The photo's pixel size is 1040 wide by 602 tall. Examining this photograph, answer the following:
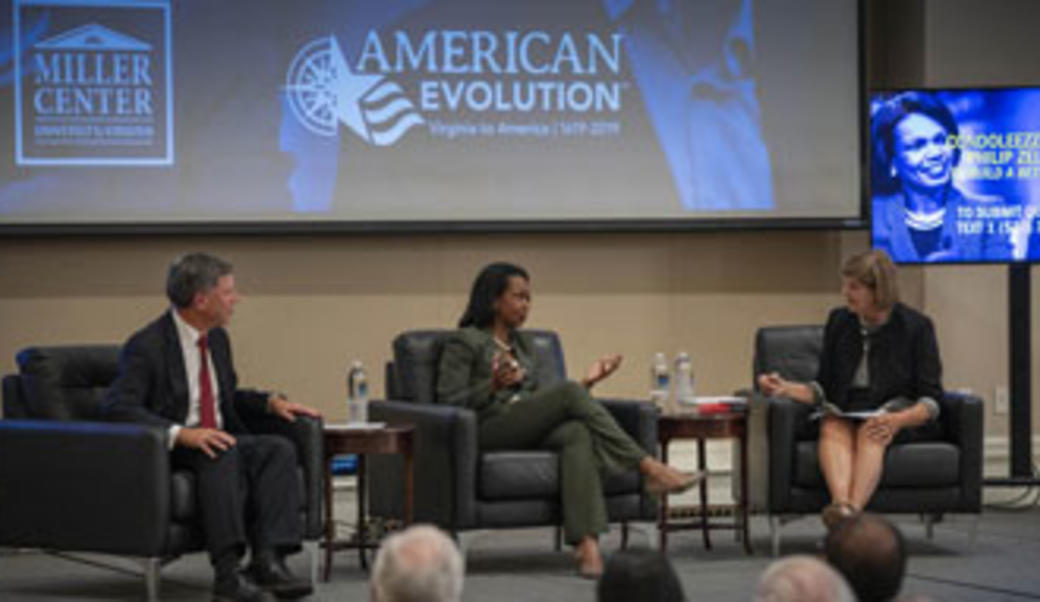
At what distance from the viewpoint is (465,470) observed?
5660 millimetres

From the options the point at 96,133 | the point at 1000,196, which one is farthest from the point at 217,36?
the point at 1000,196

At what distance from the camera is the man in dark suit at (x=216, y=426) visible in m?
5.18

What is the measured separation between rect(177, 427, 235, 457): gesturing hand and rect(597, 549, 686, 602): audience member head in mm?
2732

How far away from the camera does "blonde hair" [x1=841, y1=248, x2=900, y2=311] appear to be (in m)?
6.10

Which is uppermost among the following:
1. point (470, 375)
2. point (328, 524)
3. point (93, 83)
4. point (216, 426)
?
point (93, 83)

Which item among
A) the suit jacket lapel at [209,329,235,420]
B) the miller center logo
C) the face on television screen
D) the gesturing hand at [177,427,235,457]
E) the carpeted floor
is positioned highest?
the miller center logo

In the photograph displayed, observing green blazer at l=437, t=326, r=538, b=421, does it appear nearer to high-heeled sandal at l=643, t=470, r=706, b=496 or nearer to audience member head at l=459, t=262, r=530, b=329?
audience member head at l=459, t=262, r=530, b=329

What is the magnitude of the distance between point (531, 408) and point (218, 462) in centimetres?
112

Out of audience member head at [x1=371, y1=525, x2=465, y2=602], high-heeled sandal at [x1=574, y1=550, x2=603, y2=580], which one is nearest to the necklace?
high-heeled sandal at [x1=574, y1=550, x2=603, y2=580]

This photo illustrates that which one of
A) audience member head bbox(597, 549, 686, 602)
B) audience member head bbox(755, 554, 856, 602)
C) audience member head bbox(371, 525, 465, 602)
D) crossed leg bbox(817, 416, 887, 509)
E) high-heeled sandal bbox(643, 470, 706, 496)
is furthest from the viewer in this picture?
crossed leg bbox(817, 416, 887, 509)

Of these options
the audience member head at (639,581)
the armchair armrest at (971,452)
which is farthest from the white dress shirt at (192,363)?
the audience member head at (639,581)

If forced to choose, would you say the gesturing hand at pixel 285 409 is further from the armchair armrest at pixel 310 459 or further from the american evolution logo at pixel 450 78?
the american evolution logo at pixel 450 78

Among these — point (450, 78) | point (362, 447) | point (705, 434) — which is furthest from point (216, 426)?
point (450, 78)

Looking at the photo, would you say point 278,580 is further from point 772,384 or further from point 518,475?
point 772,384
